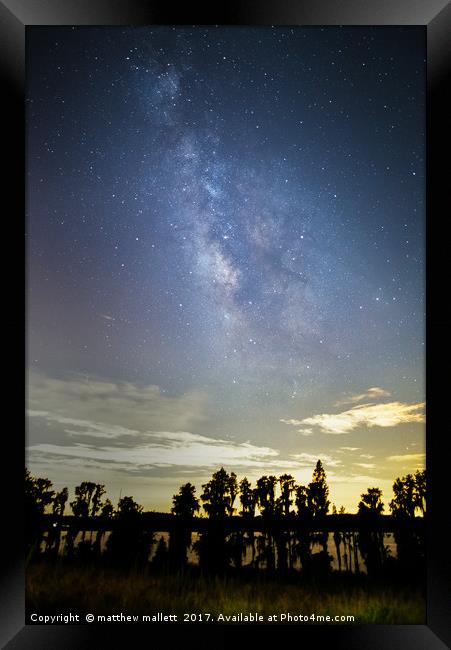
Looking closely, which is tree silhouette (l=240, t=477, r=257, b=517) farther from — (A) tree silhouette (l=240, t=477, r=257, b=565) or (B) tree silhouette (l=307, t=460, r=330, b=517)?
(B) tree silhouette (l=307, t=460, r=330, b=517)

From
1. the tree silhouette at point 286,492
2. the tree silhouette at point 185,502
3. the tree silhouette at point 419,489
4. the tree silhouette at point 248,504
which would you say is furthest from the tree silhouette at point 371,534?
the tree silhouette at point 185,502

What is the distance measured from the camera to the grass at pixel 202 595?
2.43m

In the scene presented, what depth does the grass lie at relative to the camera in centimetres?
243

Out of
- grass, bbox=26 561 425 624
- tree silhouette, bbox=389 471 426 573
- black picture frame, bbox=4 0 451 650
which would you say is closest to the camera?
black picture frame, bbox=4 0 451 650

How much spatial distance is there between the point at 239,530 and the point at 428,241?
1606 mm

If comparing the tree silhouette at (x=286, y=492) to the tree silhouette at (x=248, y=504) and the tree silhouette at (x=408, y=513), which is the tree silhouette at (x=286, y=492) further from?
the tree silhouette at (x=408, y=513)

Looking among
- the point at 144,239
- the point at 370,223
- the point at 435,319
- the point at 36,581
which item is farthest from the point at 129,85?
the point at 36,581

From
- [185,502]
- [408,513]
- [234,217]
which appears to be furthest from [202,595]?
[234,217]

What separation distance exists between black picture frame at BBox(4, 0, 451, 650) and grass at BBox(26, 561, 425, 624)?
177 mm

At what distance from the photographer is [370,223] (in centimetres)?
272

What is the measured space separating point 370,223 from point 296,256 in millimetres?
409

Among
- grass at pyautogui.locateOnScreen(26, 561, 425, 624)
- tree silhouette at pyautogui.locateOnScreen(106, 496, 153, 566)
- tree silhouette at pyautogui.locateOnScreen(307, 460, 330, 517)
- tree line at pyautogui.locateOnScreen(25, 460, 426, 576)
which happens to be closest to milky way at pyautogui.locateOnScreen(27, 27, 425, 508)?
tree silhouette at pyautogui.locateOnScreen(307, 460, 330, 517)

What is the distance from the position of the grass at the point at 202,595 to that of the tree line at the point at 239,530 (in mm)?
66

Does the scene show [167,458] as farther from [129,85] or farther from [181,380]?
[129,85]
